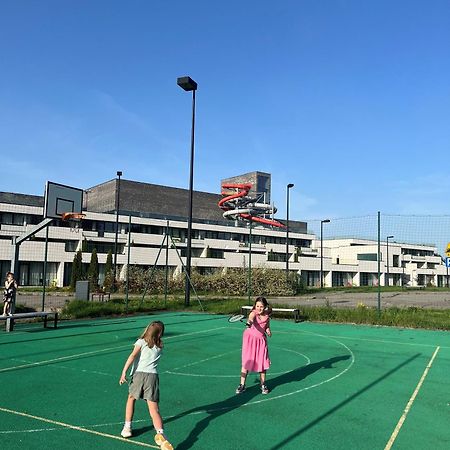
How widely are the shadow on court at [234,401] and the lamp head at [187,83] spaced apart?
14916 millimetres

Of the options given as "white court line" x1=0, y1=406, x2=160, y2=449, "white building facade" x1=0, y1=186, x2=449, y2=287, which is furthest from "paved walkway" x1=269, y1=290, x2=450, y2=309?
"white court line" x1=0, y1=406, x2=160, y2=449

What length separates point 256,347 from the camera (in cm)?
721

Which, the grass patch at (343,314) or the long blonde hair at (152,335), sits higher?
the long blonde hair at (152,335)

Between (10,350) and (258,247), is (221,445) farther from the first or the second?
(258,247)

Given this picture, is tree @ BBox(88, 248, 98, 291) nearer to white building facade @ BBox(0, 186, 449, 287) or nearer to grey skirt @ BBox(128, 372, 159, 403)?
white building facade @ BBox(0, 186, 449, 287)

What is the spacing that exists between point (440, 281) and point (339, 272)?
34463 mm

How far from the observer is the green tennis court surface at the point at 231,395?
5.13 metres

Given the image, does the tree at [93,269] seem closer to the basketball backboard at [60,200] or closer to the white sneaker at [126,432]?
the basketball backboard at [60,200]

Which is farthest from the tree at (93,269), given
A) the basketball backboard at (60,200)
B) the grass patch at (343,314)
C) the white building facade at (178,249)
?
the basketball backboard at (60,200)

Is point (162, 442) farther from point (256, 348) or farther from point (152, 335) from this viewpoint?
point (256, 348)

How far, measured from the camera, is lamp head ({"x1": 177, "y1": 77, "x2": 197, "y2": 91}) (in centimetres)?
2069

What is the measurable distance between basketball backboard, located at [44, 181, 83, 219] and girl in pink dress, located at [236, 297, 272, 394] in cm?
1127

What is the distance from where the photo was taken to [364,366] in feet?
30.3

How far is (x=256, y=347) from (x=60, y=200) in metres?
12.1
